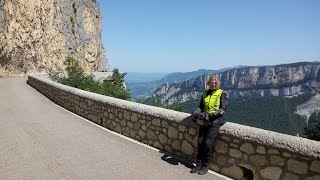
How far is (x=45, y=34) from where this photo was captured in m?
44.9

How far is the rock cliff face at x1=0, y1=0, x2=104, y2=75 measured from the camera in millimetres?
38375

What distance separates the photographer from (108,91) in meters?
22.7

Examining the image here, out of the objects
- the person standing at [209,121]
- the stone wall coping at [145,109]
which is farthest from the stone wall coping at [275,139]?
the stone wall coping at [145,109]

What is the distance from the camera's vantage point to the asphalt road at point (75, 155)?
18.8ft

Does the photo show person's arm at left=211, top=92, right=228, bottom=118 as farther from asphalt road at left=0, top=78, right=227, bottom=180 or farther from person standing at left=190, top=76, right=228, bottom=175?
asphalt road at left=0, top=78, right=227, bottom=180

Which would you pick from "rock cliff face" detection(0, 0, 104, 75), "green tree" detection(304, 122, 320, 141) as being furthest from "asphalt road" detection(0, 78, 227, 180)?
"rock cliff face" detection(0, 0, 104, 75)

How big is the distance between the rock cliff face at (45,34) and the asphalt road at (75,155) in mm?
31612

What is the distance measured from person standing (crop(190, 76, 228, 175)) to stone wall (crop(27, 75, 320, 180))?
16cm

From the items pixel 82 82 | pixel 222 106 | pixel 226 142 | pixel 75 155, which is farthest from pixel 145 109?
pixel 82 82

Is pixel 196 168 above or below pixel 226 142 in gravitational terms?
below

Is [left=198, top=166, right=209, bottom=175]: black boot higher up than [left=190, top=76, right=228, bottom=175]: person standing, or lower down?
lower down

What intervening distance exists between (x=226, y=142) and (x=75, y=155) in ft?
10.6

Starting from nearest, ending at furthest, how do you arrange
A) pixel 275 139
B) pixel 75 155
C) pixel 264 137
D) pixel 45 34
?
pixel 275 139 < pixel 264 137 < pixel 75 155 < pixel 45 34

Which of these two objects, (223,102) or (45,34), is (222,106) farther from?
(45,34)
